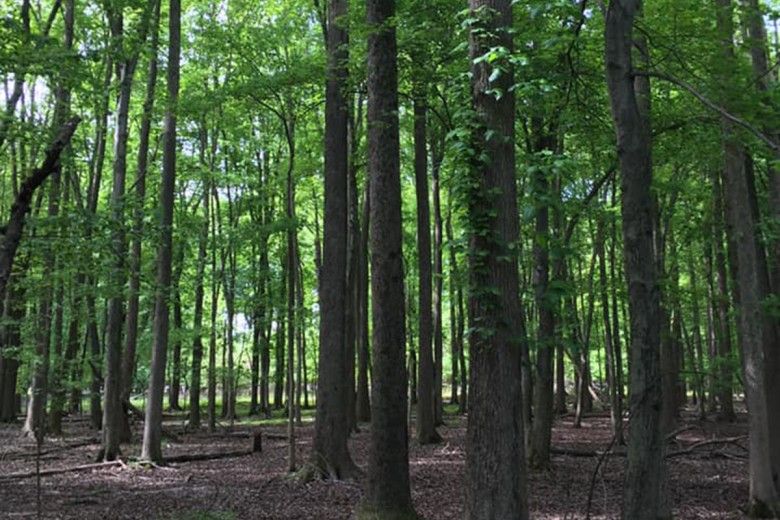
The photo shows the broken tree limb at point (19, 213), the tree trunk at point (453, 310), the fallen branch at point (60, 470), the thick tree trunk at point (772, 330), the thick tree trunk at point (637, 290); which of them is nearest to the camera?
the broken tree limb at point (19, 213)

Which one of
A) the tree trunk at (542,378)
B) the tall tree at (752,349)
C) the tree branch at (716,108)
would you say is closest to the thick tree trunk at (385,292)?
the tree branch at (716,108)

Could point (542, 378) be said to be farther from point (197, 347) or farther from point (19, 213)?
point (197, 347)

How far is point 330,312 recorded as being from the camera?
10.5 meters

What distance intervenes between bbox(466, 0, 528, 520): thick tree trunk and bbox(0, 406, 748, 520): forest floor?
2.28 ft

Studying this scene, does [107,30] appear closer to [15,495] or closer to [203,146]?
[15,495]

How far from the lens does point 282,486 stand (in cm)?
1009

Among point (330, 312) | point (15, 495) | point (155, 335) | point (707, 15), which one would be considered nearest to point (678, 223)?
point (707, 15)

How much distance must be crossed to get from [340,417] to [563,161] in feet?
21.9

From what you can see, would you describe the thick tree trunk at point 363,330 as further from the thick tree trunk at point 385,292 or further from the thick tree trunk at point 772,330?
the thick tree trunk at point 385,292

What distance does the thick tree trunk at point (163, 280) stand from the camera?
1209cm

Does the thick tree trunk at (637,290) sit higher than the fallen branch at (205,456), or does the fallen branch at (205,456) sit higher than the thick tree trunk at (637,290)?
the thick tree trunk at (637,290)

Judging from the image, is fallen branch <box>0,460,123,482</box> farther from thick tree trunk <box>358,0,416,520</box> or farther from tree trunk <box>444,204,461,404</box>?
tree trunk <box>444,204,461,404</box>

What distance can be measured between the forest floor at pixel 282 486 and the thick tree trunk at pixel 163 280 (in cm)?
66

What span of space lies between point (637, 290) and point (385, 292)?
3271mm
